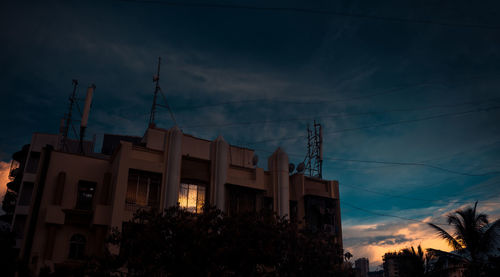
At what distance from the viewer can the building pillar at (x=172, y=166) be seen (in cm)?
2731

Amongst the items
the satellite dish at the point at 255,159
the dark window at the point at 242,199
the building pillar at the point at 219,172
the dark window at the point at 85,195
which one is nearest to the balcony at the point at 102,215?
the dark window at the point at 85,195

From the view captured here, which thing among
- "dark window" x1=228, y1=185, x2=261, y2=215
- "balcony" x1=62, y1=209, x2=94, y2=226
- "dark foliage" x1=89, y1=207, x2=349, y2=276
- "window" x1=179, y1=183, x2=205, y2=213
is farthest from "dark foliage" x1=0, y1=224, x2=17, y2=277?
"dark window" x1=228, y1=185, x2=261, y2=215

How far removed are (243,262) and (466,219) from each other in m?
16.6

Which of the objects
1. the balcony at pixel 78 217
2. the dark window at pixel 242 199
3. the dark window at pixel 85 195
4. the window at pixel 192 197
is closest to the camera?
the balcony at pixel 78 217

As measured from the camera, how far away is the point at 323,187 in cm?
3616

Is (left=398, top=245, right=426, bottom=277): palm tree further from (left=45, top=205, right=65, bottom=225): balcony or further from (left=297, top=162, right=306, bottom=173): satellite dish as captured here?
(left=45, top=205, right=65, bottom=225): balcony

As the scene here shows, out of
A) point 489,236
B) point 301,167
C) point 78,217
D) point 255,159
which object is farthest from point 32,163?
point 489,236

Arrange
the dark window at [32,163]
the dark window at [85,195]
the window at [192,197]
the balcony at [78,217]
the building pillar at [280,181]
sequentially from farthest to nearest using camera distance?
1. the dark window at [32,163]
2. the building pillar at [280,181]
3. the window at [192,197]
4. the dark window at [85,195]
5. the balcony at [78,217]

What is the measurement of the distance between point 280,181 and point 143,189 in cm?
1066

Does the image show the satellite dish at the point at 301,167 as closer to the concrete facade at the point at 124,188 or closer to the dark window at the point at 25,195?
the concrete facade at the point at 124,188

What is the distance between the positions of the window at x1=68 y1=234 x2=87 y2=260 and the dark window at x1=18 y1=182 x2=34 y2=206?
1965 centimetres

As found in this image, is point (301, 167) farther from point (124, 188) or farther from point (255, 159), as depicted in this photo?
point (124, 188)

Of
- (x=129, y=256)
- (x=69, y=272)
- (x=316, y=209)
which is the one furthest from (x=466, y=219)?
(x=69, y=272)

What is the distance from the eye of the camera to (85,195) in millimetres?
28281
